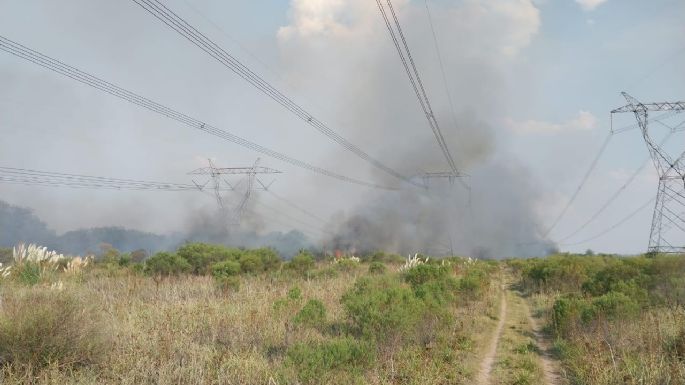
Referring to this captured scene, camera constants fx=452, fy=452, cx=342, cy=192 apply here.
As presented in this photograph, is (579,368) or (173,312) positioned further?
(173,312)

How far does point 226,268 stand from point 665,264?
21484 millimetres

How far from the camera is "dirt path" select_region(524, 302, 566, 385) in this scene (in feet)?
31.3

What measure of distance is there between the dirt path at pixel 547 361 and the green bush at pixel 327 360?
13.4ft

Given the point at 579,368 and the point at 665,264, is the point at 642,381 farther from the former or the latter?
the point at 665,264

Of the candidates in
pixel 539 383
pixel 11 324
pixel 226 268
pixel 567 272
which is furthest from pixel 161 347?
pixel 567 272

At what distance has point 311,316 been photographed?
37.4ft

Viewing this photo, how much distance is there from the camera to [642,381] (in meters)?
7.54

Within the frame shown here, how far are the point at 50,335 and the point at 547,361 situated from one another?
35.2 ft

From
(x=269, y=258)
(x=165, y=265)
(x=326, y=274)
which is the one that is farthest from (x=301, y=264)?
(x=165, y=265)

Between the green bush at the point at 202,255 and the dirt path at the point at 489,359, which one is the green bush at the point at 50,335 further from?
the green bush at the point at 202,255

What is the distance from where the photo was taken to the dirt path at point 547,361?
953cm

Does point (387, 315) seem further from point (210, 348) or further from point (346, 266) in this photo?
point (346, 266)

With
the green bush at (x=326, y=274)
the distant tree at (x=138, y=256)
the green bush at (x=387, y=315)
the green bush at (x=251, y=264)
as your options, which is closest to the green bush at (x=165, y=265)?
the green bush at (x=251, y=264)

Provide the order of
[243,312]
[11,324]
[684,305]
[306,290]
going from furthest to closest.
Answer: [306,290]
[684,305]
[243,312]
[11,324]
